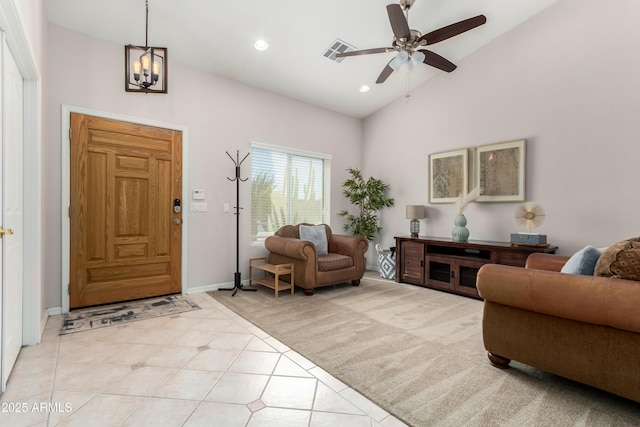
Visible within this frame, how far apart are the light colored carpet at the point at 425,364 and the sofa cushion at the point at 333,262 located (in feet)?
1.42

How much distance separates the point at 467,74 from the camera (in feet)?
14.5

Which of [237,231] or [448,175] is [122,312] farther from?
[448,175]

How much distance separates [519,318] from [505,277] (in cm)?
27

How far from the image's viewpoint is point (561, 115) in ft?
11.8

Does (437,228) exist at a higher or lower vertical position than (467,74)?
lower

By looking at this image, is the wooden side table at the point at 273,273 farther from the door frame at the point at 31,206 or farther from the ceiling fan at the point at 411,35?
the ceiling fan at the point at 411,35

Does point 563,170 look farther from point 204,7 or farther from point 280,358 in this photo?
point 204,7

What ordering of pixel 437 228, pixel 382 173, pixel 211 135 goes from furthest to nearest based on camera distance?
1. pixel 382 173
2. pixel 437 228
3. pixel 211 135

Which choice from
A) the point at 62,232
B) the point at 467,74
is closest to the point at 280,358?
the point at 62,232

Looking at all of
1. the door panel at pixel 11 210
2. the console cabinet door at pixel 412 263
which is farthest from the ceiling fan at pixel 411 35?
the door panel at pixel 11 210

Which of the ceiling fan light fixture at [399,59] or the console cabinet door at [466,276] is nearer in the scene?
the ceiling fan light fixture at [399,59]

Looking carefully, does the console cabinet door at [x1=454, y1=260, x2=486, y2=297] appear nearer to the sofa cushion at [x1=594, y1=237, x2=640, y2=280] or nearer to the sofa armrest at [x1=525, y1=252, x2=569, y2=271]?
the sofa armrest at [x1=525, y1=252, x2=569, y2=271]

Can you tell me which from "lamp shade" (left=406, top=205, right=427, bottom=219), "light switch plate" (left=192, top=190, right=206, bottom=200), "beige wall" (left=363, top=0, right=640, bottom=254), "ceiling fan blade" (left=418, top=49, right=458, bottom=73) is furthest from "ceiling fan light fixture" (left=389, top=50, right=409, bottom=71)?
"light switch plate" (left=192, top=190, right=206, bottom=200)

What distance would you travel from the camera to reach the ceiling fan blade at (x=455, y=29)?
8.83 feet
